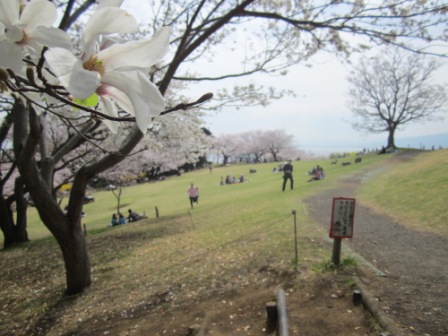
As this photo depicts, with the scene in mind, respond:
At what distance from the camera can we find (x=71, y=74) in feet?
1.92

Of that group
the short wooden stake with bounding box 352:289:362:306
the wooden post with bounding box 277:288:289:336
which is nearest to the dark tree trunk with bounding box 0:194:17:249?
the wooden post with bounding box 277:288:289:336

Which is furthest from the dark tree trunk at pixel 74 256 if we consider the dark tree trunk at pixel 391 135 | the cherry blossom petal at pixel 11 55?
the dark tree trunk at pixel 391 135

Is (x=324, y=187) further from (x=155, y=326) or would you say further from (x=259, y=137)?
(x=259, y=137)

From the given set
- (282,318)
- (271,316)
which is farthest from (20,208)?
(282,318)

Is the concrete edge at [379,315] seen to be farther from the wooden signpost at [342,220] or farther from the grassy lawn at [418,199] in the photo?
the grassy lawn at [418,199]

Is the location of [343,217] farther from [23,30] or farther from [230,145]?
[230,145]

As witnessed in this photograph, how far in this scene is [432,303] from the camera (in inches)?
172

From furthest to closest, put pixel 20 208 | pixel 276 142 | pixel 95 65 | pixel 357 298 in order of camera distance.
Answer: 1. pixel 276 142
2. pixel 20 208
3. pixel 357 298
4. pixel 95 65

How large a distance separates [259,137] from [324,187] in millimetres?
51374

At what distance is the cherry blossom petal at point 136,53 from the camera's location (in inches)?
28.4

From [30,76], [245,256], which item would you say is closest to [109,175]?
[245,256]

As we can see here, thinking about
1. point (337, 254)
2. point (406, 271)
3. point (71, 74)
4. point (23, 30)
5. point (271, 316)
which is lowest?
point (406, 271)

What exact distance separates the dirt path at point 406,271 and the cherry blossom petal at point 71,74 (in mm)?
4251

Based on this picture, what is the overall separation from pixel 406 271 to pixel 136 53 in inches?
257
